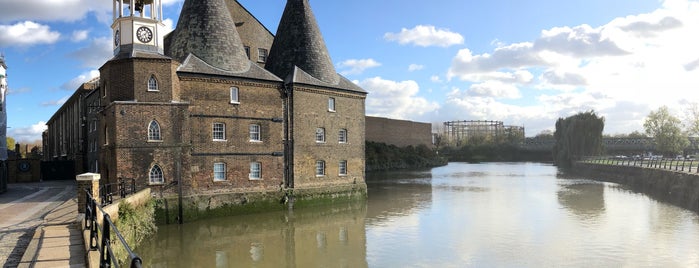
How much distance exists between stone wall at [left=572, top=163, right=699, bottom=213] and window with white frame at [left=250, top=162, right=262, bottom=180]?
62.5ft

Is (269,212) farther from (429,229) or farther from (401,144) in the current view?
(401,144)

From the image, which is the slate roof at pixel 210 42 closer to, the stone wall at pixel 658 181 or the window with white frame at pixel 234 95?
the window with white frame at pixel 234 95

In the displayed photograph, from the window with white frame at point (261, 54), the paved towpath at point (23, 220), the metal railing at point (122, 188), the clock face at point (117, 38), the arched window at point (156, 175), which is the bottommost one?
the paved towpath at point (23, 220)

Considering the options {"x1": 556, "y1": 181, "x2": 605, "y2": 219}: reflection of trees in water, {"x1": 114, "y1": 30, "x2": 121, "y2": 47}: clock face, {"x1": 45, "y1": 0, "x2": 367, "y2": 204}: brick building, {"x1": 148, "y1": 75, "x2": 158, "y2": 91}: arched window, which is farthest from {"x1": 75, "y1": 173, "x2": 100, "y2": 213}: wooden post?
{"x1": 556, "y1": 181, "x2": 605, "y2": 219}: reflection of trees in water

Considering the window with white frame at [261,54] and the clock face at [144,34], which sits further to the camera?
the window with white frame at [261,54]

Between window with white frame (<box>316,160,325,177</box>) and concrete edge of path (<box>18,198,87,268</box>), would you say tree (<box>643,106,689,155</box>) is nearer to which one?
window with white frame (<box>316,160,325,177</box>)

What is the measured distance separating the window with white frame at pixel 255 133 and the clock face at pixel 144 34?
541 cm

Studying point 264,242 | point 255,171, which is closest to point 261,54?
point 255,171

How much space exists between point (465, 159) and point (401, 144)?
25.9 meters

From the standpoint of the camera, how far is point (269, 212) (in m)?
21.3

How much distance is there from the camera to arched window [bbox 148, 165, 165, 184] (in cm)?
1814

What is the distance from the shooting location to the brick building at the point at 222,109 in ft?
59.9

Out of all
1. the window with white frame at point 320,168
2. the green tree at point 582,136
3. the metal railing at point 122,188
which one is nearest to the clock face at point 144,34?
the metal railing at point 122,188

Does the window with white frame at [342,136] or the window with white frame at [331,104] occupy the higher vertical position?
the window with white frame at [331,104]
